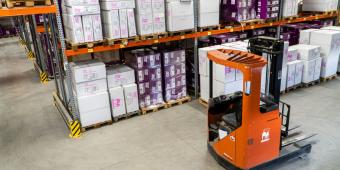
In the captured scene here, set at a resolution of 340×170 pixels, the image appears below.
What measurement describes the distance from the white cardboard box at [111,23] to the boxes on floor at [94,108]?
114 centimetres

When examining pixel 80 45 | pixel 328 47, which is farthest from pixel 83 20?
pixel 328 47

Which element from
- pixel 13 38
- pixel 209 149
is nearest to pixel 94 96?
pixel 209 149

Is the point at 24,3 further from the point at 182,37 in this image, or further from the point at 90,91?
the point at 182,37

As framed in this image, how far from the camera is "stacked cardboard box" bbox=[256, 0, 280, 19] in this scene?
743 centimetres

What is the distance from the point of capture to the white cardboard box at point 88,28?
5.20 meters

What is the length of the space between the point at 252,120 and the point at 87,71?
3217 mm

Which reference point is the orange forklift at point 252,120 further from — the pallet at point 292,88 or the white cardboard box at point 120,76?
the pallet at point 292,88

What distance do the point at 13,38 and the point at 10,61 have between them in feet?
27.2

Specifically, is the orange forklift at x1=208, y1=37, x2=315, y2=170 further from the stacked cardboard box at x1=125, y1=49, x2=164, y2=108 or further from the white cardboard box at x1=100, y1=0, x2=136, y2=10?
the white cardboard box at x1=100, y1=0, x2=136, y2=10

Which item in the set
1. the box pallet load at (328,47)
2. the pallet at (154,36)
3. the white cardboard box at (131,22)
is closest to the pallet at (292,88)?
the box pallet load at (328,47)

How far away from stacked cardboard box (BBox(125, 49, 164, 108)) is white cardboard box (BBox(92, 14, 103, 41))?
3.10 feet

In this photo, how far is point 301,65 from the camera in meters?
7.14

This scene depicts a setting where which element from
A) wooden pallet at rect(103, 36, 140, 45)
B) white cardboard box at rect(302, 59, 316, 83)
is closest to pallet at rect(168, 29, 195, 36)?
wooden pallet at rect(103, 36, 140, 45)

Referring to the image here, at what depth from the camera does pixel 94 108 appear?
5.57m
